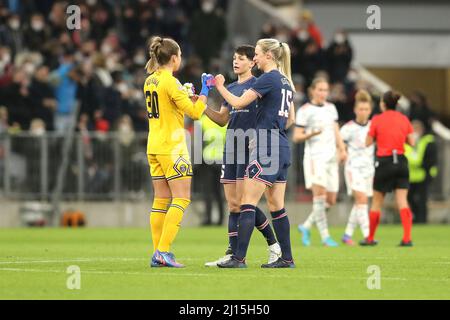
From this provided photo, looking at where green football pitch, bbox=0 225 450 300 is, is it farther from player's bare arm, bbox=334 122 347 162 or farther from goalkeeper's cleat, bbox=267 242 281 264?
player's bare arm, bbox=334 122 347 162

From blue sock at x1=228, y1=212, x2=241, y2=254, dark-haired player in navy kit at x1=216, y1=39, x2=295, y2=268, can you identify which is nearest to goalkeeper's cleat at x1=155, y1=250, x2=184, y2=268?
dark-haired player in navy kit at x1=216, y1=39, x2=295, y2=268

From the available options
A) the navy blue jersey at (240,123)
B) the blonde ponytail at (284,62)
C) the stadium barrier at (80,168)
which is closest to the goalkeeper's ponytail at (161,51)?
the navy blue jersey at (240,123)

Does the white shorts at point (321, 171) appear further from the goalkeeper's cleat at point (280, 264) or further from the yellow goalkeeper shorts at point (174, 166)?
the yellow goalkeeper shorts at point (174, 166)

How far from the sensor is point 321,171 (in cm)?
1880

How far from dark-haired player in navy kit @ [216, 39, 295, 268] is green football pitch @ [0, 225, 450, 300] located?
0.49m

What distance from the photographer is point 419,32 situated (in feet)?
119

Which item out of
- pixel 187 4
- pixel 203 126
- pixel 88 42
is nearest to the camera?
pixel 203 126

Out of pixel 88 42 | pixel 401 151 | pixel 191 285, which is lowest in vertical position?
pixel 191 285

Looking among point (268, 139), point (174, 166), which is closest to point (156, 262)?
point (174, 166)

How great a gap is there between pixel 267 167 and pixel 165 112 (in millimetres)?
1229

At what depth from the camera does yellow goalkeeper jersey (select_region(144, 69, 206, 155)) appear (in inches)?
520
